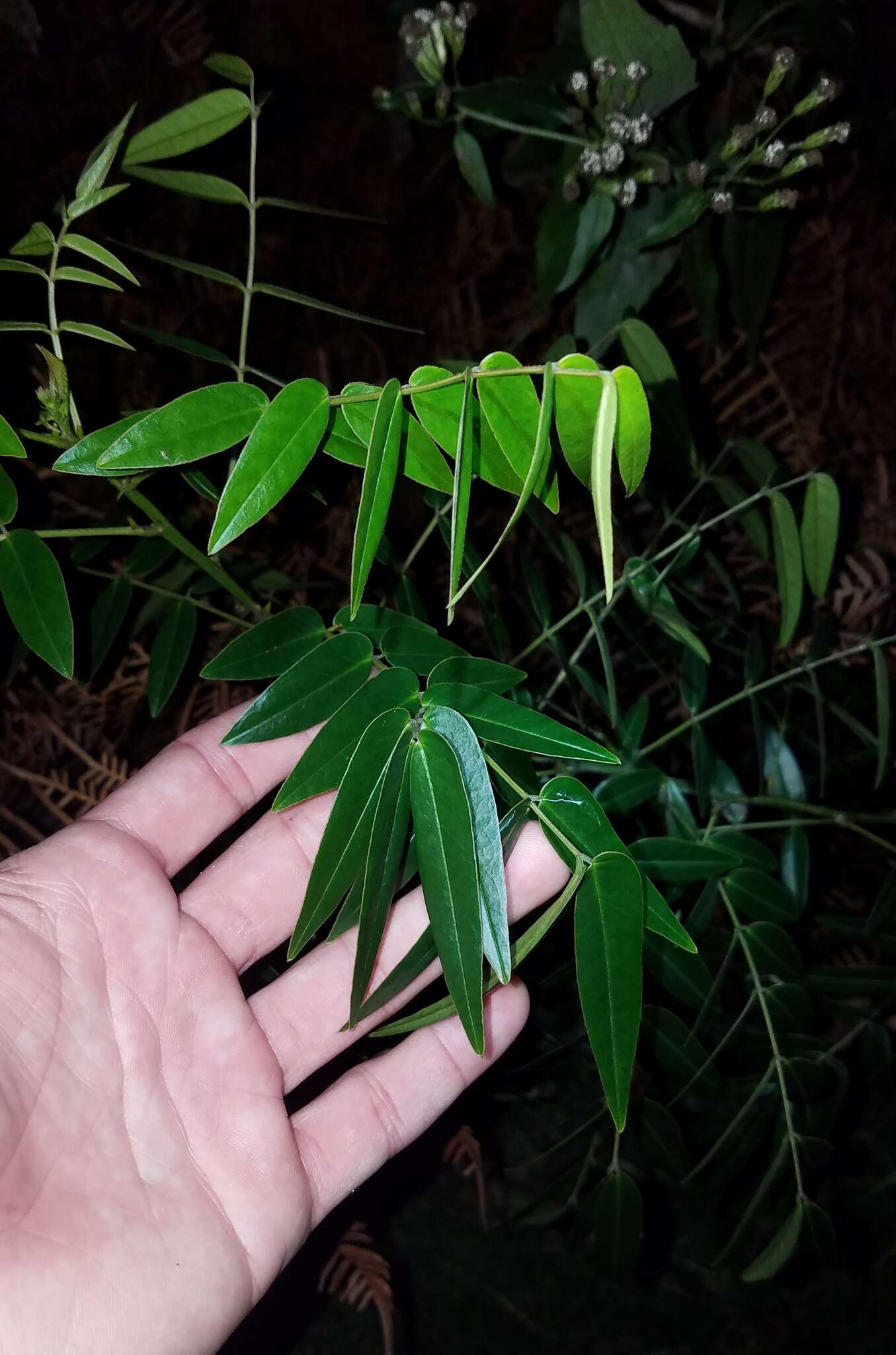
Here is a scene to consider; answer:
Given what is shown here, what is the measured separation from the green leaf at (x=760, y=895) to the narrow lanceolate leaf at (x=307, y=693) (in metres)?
0.50

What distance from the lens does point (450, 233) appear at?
1.33 m

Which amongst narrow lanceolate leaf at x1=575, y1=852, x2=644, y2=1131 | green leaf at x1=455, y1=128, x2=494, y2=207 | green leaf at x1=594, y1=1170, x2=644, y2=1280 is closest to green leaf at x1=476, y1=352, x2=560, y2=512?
narrow lanceolate leaf at x1=575, y1=852, x2=644, y2=1131

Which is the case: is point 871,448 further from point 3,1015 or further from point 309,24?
point 3,1015

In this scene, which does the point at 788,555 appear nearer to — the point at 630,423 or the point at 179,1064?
the point at 630,423

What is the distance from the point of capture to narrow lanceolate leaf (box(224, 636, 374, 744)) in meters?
0.68

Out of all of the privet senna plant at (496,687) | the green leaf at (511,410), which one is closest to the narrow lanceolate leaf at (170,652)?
the privet senna plant at (496,687)

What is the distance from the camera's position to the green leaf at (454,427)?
545 mm

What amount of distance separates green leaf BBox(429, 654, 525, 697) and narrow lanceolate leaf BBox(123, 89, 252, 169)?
0.49m

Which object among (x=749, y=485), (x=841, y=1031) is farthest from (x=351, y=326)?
(x=841, y=1031)

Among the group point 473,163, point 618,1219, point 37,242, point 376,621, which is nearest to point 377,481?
point 376,621

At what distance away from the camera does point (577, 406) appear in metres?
0.51

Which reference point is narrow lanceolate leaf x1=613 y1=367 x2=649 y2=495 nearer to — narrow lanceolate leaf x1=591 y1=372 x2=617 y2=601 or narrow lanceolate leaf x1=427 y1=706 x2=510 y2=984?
narrow lanceolate leaf x1=591 y1=372 x2=617 y2=601

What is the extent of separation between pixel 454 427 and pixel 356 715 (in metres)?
0.19

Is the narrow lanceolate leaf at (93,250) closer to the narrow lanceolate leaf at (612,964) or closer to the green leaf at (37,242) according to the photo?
the green leaf at (37,242)
